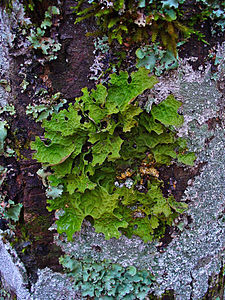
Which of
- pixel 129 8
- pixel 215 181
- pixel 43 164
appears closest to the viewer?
pixel 129 8

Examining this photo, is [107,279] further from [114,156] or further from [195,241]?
[114,156]

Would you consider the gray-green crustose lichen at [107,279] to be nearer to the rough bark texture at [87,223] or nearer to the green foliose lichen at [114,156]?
the rough bark texture at [87,223]

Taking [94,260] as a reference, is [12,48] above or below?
above

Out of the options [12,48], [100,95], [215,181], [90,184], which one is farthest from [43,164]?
[215,181]

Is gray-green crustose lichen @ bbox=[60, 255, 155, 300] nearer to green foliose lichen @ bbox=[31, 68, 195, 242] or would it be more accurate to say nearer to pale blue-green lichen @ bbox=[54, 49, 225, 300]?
pale blue-green lichen @ bbox=[54, 49, 225, 300]

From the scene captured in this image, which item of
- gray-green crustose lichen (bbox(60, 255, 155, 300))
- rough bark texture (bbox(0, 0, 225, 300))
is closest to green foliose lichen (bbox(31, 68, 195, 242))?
rough bark texture (bbox(0, 0, 225, 300))

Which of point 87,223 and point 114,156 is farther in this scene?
point 87,223

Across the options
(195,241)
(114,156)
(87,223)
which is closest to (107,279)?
(87,223)

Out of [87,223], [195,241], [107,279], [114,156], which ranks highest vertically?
[114,156]

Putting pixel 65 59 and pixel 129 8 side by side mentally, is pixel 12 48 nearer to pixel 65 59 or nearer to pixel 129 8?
pixel 65 59

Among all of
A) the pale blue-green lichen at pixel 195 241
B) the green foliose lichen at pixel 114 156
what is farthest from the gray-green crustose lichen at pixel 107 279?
the green foliose lichen at pixel 114 156

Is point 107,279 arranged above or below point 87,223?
below
